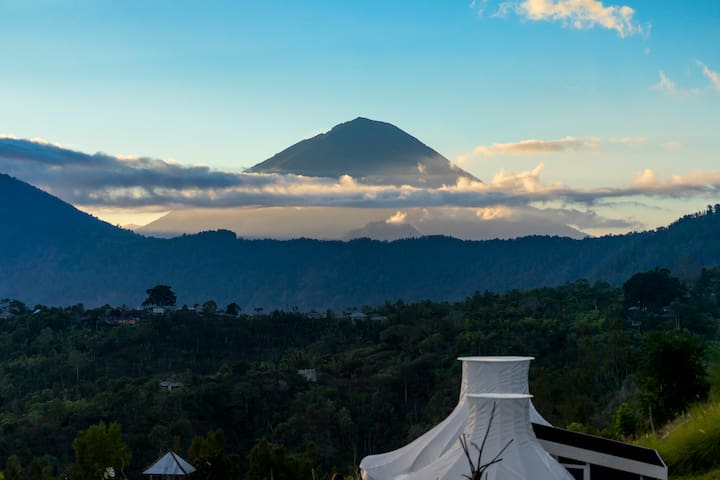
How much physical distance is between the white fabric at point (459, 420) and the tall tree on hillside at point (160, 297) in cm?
9913

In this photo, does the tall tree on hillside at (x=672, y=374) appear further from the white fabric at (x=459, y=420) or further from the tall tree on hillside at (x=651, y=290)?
the tall tree on hillside at (x=651, y=290)

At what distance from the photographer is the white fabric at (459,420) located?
1459cm

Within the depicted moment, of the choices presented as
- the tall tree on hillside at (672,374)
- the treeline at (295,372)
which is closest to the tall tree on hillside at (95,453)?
the treeline at (295,372)

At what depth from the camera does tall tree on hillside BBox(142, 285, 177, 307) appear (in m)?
114

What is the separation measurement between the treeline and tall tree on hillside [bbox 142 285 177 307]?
34.7ft

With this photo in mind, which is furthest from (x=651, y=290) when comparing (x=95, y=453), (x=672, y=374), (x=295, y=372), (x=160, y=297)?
(x=672, y=374)

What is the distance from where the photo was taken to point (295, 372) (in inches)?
2776

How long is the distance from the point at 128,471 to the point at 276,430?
1074 centimetres

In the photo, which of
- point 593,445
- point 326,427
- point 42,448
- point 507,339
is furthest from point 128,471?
point 593,445

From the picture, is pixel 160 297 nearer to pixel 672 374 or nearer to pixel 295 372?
pixel 295 372

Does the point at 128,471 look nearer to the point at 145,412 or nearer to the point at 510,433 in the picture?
the point at 145,412

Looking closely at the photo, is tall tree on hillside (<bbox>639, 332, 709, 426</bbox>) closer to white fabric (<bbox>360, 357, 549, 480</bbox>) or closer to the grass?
white fabric (<bbox>360, 357, 549, 480</bbox>)

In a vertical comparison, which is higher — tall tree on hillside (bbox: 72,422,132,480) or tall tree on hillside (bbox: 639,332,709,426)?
tall tree on hillside (bbox: 639,332,709,426)

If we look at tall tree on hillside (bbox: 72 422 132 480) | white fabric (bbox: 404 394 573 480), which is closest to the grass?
white fabric (bbox: 404 394 573 480)
